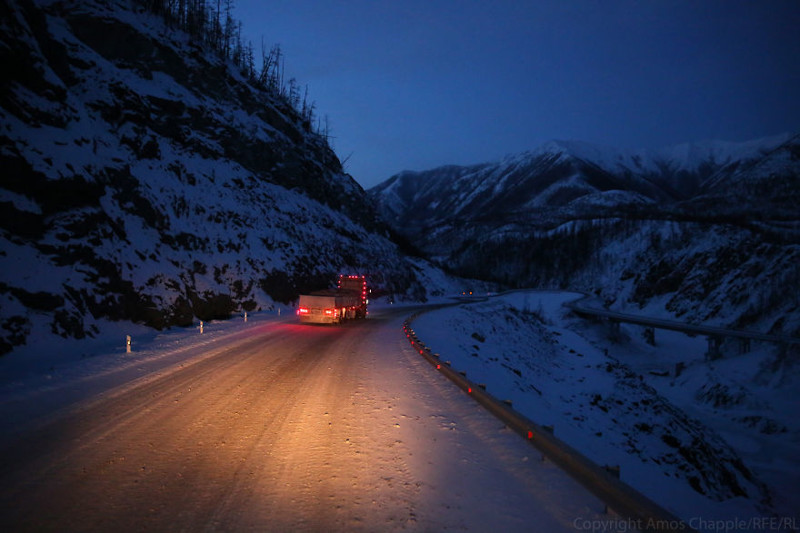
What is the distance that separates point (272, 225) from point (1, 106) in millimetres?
23459

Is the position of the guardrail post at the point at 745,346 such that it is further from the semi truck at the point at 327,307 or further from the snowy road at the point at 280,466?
the snowy road at the point at 280,466

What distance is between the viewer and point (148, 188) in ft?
92.3

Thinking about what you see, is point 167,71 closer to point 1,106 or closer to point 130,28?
point 130,28

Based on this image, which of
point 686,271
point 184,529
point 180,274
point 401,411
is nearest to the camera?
point 184,529

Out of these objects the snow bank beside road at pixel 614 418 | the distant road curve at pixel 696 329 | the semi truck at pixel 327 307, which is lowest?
the snow bank beside road at pixel 614 418

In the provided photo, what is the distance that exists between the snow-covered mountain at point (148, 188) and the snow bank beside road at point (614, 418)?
1411 cm

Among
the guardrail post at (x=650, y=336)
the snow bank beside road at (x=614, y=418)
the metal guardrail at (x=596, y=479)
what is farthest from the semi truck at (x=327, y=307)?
the guardrail post at (x=650, y=336)

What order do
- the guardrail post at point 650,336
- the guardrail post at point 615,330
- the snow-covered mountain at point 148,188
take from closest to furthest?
1. the snow-covered mountain at point 148,188
2. the guardrail post at point 650,336
3. the guardrail post at point 615,330

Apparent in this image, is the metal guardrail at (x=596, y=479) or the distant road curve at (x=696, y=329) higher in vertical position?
the metal guardrail at (x=596, y=479)

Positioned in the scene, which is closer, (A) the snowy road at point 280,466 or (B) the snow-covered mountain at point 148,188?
(A) the snowy road at point 280,466

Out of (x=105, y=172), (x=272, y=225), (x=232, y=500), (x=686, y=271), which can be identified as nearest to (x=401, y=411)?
(x=232, y=500)

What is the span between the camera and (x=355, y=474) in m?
5.34

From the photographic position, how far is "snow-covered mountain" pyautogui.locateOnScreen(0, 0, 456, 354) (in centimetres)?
1641

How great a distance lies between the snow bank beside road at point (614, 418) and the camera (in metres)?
13.5
